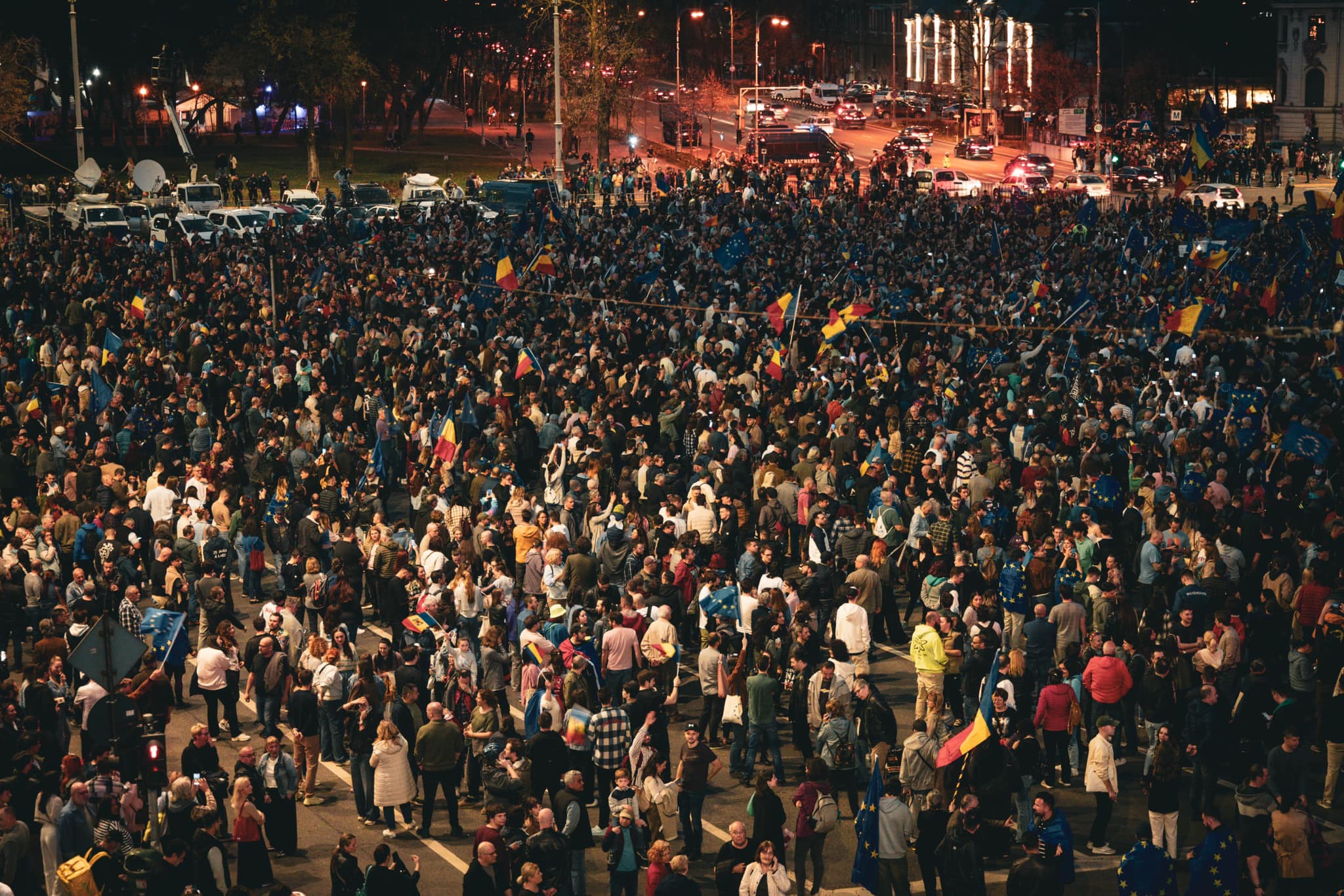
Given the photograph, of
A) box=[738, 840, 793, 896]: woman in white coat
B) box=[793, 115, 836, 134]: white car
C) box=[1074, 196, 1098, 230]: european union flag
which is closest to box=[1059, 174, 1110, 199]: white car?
box=[1074, 196, 1098, 230]: european union flag

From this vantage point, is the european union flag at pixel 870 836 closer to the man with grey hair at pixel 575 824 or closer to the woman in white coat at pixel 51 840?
the man with grey hair at pixel 575 824

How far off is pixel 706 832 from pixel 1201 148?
2236cm

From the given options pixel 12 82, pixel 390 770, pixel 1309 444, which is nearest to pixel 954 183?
pixel 12 82

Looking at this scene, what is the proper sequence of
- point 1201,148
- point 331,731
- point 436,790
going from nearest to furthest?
1. point 436,790
2. point 331,731
3. point 1201,148

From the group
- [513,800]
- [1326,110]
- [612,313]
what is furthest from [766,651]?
[1326,110]

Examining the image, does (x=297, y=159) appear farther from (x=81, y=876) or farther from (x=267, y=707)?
(x=81, y=876)

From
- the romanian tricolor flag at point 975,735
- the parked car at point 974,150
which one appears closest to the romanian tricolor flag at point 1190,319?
the romanian tricolor flag at point 975,735

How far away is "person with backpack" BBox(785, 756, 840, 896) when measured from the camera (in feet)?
42.4

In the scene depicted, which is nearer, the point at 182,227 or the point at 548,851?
the point at 548,851

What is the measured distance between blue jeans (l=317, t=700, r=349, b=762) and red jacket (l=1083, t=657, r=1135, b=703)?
626cm

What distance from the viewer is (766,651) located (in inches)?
615

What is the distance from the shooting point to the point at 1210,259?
31.5 m

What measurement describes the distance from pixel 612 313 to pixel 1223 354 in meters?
10.3

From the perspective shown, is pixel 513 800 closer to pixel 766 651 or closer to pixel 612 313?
pixel 766 651
